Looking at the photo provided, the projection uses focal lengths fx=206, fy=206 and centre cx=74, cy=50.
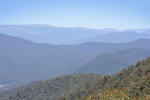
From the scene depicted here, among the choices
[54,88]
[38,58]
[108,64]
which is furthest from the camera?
[38,58]

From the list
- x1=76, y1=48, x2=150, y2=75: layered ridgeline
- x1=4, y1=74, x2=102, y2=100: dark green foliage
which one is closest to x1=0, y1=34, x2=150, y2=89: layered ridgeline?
x1=76, y1=48, x2=150, y2=75: layered ridgeline

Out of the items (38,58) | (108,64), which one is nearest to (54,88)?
(108,64)

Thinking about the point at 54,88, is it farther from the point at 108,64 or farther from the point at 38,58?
the point at 38,58

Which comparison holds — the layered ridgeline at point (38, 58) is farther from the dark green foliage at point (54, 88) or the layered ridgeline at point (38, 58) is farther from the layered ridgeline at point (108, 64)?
the dark green foliage at point (54, 88)

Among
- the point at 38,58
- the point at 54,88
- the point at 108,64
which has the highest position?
the point at 54,88

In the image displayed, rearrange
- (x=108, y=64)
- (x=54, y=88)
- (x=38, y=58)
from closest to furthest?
(x=54, y=88)
(x=108, y=64)
(x=38, y=58)

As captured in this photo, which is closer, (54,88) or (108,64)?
(54,88)

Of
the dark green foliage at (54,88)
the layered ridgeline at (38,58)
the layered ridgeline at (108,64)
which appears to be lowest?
the layered ridgeline at (38,58)

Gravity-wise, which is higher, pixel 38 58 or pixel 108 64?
pixel 108 64

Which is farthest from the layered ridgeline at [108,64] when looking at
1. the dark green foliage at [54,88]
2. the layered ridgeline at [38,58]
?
the dark green foliage at [54,88]

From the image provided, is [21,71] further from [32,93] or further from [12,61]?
[32,93]
